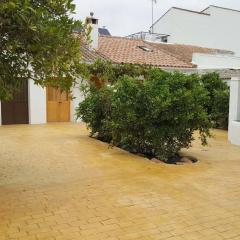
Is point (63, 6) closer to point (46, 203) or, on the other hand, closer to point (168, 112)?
point (46, 203)

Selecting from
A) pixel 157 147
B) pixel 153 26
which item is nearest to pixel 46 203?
pixel 157 147

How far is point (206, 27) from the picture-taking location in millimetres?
31609

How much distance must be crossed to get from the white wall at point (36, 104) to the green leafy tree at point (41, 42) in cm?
1338

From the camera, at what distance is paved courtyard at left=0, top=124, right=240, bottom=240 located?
4.99 meters

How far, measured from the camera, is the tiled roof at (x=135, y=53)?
2214cm

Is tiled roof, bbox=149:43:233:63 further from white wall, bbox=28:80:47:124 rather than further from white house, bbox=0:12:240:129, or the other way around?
white wall, bbox=28:80:47:124

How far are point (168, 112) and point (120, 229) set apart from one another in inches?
180

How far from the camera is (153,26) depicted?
34.6 metres

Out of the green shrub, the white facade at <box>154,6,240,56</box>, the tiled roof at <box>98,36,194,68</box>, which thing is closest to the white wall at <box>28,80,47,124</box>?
the tiled roof at <box>98,36,194,68</box>

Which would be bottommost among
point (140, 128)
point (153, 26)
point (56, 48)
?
point (140, 128)

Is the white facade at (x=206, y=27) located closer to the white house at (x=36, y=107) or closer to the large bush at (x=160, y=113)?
the white house at (x=36, y=107)

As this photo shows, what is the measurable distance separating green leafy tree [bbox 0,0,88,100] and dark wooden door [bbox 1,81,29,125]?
13.1 meters

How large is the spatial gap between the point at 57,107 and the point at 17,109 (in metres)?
2.14

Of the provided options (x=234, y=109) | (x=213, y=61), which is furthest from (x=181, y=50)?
(x=234, y=109)
